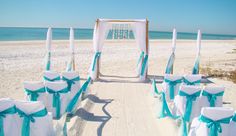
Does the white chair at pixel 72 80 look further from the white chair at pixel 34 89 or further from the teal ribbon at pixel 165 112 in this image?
the teal ribbon at pixel 165 112

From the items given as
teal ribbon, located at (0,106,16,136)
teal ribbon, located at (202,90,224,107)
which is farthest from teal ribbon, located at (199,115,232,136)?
teal ribbon, located at (0,106,16,136)

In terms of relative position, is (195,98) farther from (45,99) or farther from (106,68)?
(106,68)

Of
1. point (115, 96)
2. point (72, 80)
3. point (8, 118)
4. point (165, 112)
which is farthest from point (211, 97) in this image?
point (8, 118)

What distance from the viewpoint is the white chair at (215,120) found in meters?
3.77

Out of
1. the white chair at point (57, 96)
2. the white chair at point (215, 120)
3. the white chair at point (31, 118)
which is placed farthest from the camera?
the white chair at point (57, 96)

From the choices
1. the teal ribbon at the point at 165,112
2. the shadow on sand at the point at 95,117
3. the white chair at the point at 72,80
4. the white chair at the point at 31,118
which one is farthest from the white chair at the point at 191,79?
the white chair at the point at 31,118

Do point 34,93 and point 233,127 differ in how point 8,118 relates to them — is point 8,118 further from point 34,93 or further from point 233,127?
point 233,127

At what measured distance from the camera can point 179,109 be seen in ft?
18.3

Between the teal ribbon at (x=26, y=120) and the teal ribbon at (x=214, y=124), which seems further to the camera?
the teal ribbon at (x=26, y=120)

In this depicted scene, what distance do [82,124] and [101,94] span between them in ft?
8.51

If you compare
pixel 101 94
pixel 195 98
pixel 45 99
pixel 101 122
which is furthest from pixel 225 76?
pixel 45 99

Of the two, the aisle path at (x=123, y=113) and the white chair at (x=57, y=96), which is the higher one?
the white chair at (x=57, y=96)

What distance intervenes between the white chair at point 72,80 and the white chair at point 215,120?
366 centimetres

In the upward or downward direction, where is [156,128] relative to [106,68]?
downward
